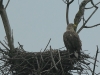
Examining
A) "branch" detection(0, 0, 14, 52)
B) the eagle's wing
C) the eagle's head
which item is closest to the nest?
"branch" detection(0, 0, 14, 52)

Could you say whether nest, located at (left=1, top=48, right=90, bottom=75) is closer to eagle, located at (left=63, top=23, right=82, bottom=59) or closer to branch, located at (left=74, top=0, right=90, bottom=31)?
eagle, located at (left=63, top=23, right=82, bottom=59)

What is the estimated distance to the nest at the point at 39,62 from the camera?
7707 millimetres

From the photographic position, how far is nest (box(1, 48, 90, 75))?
7707mm

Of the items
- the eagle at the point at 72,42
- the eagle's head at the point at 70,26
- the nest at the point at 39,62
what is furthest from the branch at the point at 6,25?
the eagle's head at the point at 70,26

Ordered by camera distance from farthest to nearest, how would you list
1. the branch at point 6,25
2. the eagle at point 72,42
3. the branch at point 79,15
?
the branch at point 79,15
the eagle at point 72,42
the branch at point 6,25

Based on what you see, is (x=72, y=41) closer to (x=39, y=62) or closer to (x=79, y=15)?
(x=79, y=15)

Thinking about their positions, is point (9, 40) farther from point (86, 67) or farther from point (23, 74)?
point (86, 67)

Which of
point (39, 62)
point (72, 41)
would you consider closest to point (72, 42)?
point (72, 41)

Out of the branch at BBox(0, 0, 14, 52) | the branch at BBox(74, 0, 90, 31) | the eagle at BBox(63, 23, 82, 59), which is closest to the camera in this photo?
the branch at BBox(0, 0, 14, 52)

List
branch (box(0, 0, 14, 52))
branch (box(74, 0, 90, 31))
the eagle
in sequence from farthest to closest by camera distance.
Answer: branch (box(74, 0, 90, 31)) → the eagle → branch (box(0, 0, 14, 52))

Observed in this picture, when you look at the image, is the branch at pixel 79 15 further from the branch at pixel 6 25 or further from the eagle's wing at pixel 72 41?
the branch at pixel 6 25

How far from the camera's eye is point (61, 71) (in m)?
7.78

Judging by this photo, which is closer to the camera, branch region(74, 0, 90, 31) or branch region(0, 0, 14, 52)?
branch region(0, 0, 14, 52)

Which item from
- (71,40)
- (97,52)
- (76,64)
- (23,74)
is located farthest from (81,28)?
(97,52)
